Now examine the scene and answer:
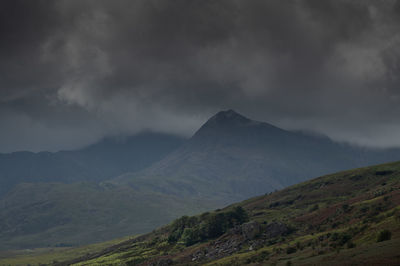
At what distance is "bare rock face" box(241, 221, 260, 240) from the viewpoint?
139m

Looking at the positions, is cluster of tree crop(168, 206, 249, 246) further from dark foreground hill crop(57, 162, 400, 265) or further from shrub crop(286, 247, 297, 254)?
shrub crop(286, 247, 297, 254)

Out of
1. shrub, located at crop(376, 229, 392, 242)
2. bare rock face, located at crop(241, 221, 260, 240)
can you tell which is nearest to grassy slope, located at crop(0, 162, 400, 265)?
shrub, located at crop(376, 229, 392, 242)

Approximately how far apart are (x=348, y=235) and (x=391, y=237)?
1609 cm

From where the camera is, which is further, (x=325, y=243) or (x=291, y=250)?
(x=291, y=250)

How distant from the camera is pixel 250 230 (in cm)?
14138

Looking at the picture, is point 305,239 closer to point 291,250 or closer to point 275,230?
point 291,250

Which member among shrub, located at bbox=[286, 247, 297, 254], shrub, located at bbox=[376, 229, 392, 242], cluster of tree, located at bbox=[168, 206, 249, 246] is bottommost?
shrub, located at bbox=[286, 247, 297, 254]

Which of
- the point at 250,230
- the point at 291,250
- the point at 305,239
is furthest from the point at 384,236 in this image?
the point at 250,230

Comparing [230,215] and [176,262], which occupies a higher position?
[230,215]

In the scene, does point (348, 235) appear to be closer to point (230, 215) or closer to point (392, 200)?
point (392, 200)

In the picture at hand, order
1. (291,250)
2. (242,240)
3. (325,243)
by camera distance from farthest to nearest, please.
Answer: (242,240) < (291,250) < (325,243)

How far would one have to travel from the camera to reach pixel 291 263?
70125 mm

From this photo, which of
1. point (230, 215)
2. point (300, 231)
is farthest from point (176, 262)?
point (230, 215)

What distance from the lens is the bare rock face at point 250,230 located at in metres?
139
